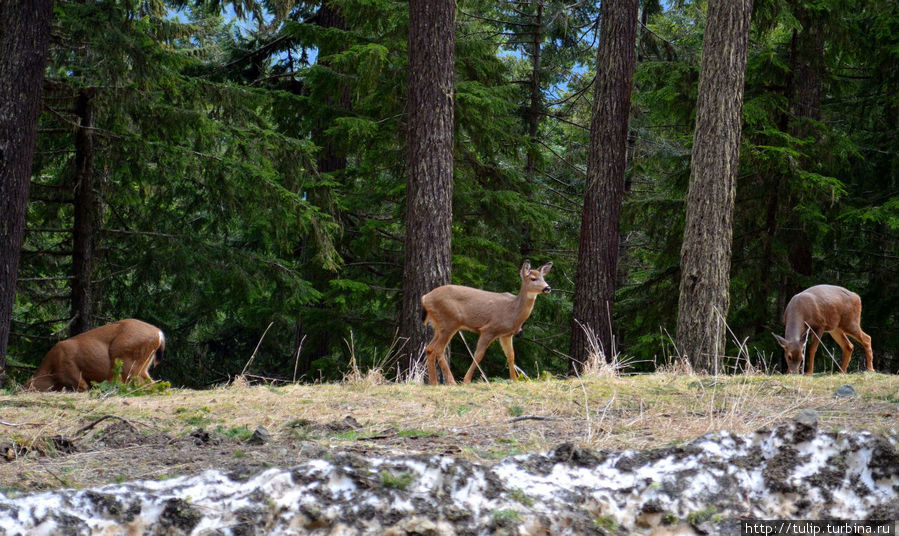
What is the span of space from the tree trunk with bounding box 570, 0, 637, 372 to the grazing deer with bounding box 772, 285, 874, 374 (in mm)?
3085

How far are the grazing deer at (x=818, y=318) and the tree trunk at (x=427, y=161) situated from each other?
537 centimetres

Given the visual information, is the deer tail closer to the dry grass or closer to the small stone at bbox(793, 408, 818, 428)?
the dry grass

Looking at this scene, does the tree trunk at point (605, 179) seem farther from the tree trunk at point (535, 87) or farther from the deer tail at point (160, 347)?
the deer tail at point (160, 347)

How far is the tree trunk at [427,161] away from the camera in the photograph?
1227 cm

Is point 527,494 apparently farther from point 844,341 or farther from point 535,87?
point 535,87

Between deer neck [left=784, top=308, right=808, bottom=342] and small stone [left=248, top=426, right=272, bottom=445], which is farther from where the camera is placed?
deer neck [left=784, top=308, right=808, bottom=342]

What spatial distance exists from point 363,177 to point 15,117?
8640 mm

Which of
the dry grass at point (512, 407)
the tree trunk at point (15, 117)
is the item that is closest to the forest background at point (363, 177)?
the tree trunk at point (15, 117)

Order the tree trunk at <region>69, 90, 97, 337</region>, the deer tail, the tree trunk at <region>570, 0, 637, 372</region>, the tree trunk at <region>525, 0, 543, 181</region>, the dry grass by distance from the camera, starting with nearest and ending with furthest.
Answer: the dry grass, the deer tail, the tree trunk at <region>69, 90, 97, 337</region>, the tree trunk at <region>570, 0, 637, 372</region>, the tree trunk at <region>525, 0, 543, 181</region>

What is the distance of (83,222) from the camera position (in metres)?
14.6

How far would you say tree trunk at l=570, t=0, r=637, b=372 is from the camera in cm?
1521

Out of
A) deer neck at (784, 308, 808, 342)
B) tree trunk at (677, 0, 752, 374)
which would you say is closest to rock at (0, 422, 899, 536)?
tree trunk at (677, 0, 752, 374)

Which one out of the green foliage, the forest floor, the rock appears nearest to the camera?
the rock

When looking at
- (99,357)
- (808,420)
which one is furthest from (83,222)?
(808,420)
